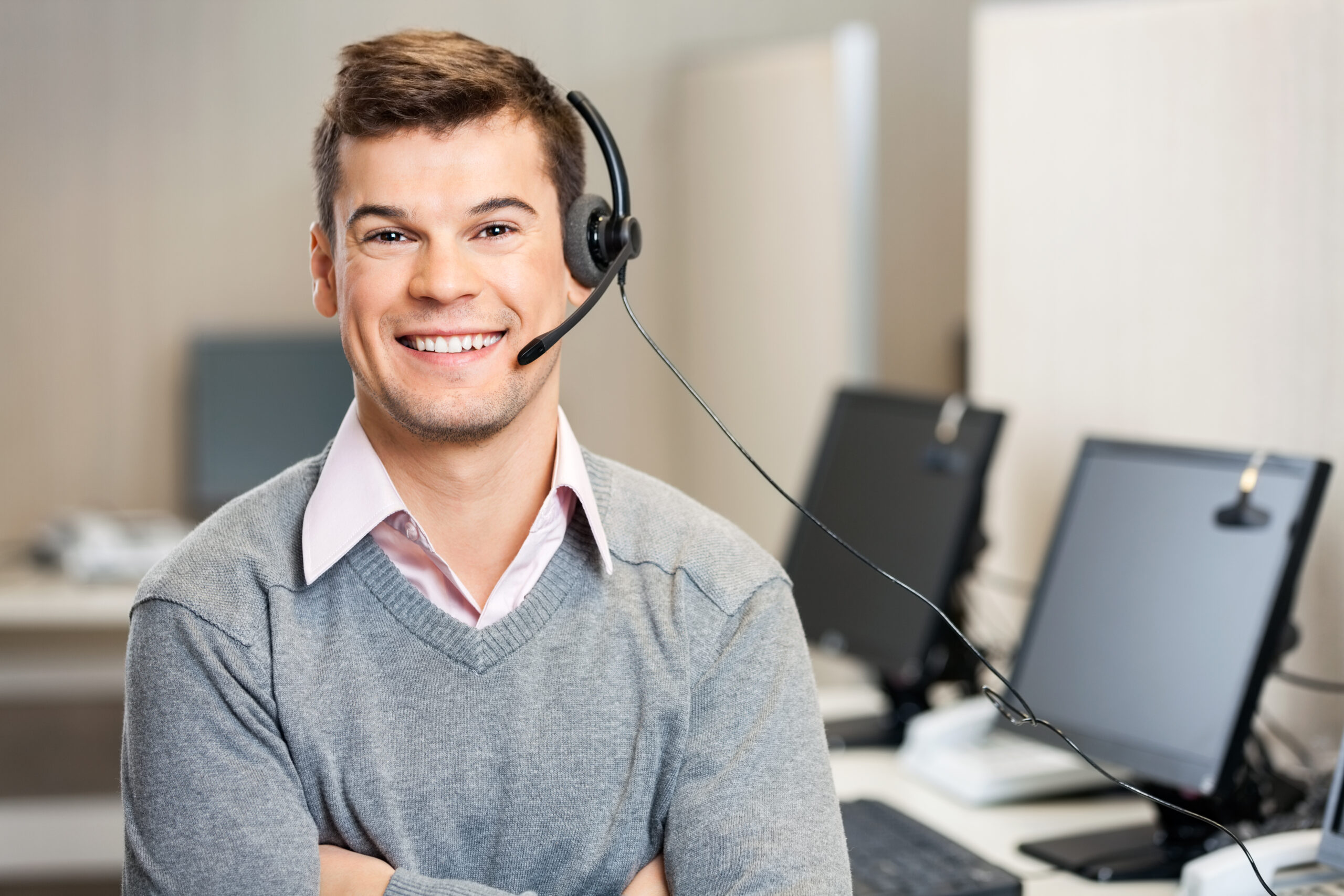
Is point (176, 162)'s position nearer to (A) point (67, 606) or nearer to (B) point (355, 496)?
(A) point (67, 606)

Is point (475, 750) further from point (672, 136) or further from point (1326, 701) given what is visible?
point (672, 136)

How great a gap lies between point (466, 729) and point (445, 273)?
0.34 meters

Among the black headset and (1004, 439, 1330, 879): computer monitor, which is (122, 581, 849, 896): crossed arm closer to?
the black headset

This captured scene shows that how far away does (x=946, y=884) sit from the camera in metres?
1.33

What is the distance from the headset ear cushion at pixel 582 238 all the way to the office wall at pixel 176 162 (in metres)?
2.16

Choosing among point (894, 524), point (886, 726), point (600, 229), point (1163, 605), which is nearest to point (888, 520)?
point (894, 524)

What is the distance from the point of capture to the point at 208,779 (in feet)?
3.15

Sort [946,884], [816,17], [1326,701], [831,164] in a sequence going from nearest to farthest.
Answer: [946,884] < [1326,701] < [831,164] < [816,17]

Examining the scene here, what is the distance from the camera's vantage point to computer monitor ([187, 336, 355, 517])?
3279mm

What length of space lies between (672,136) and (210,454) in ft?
4.76

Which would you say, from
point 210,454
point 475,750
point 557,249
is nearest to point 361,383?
point 557,249

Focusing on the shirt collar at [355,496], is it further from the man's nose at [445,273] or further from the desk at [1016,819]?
the desk at [1016,819]

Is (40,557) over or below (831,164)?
below

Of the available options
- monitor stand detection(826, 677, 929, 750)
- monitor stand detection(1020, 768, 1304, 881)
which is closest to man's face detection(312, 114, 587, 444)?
monitor stand detection(1020, 768, 1304, 881)
